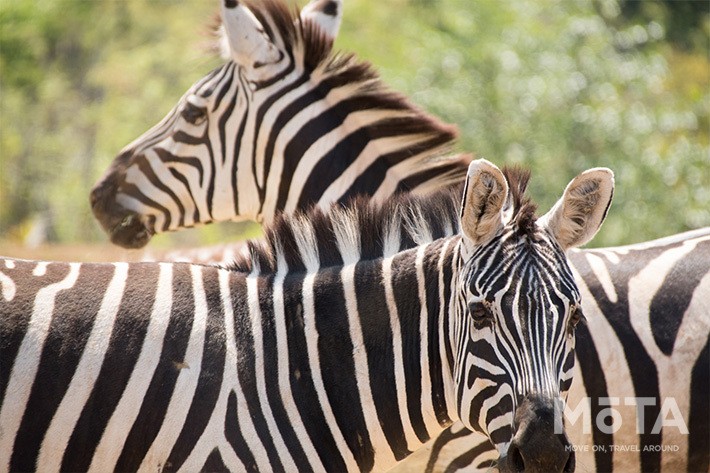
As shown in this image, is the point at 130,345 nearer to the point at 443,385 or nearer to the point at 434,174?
the point at 443,385

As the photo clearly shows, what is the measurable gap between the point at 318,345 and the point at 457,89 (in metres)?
10.8

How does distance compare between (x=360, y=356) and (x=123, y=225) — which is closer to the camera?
(x=360, y=356)

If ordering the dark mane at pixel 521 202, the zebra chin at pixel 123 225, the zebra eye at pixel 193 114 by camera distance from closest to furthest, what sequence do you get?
the dark mane at pixel 521 202
the zebra eye at pixel 193 114
the zebra chin at pixel 123 225

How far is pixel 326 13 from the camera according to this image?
643 cm

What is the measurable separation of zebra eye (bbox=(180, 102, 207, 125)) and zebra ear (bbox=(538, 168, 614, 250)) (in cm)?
309

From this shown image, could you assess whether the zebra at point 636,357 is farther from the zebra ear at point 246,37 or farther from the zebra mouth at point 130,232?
the zebra mouth at point 130,232

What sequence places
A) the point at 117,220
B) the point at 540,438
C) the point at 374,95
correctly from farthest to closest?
1. the point at 117,220
2. the point at 374,95
3. the point at 540,438

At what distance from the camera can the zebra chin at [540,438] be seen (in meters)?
3.19

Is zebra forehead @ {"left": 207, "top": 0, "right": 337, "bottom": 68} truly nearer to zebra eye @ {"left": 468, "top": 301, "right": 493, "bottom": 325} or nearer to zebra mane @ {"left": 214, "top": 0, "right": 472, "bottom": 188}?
zebra mane @ {"left": 214, "top": 0, "right": 472, "bottom": 188}

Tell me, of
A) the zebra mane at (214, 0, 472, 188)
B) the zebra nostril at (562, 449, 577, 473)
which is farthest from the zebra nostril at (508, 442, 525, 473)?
the zebra mane at (214, 0, 472, 188)

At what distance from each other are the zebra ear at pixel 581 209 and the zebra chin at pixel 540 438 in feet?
2.38
